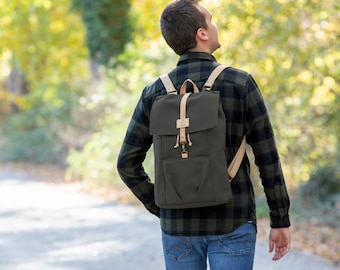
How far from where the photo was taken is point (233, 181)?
2723 mm

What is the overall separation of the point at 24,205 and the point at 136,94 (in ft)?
8.06

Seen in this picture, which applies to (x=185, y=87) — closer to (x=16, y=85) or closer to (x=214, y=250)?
(x=214, y=250)

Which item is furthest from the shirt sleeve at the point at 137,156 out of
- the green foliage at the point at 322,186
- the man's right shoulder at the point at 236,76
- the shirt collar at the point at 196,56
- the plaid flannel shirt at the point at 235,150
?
the green foliage at the point at 322,186

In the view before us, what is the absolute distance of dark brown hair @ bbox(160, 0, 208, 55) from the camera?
2744 mm

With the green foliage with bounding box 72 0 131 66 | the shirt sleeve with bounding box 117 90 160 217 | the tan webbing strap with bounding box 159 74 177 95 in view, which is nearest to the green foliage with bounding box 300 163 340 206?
the green foliage with bounding box 72 0 131 66

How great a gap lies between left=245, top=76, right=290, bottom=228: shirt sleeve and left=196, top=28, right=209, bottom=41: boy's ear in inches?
8.7

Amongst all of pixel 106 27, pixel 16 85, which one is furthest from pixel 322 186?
pixel 16 85

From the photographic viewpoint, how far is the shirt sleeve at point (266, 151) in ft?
8.98

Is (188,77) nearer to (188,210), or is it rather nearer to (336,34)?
(188,210)

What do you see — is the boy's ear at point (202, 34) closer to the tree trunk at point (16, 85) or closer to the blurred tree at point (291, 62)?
the blurred tree at point (291, 62)

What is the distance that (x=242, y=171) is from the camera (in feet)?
9.00

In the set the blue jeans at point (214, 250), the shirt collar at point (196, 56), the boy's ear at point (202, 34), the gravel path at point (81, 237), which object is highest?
the boy's ear at point (202, 34)

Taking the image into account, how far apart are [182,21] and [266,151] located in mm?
553

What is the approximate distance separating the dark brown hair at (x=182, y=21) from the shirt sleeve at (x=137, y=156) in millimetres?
283
